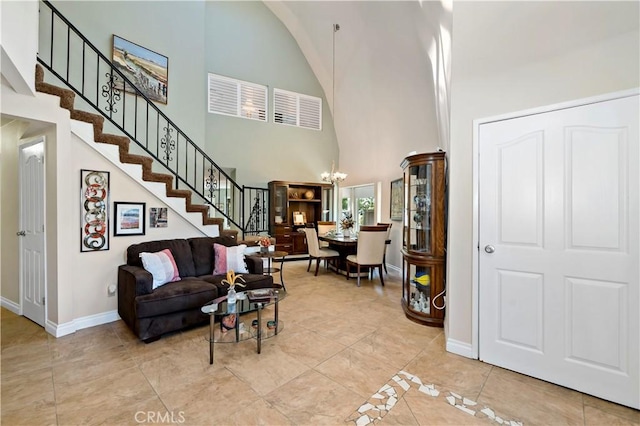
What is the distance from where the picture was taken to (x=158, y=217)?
3604 mm

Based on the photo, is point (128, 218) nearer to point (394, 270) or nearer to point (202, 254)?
point (202, 254)

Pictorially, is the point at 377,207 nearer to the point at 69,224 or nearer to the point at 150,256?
the point at 150,256

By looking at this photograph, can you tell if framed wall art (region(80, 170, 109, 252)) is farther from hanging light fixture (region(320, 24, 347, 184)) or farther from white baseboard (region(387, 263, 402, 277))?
white baseboard (region(387, 263, 402, 277))

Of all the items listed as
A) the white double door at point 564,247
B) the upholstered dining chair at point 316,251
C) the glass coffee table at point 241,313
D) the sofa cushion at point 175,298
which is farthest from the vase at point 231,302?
the upholstered dining chair at point 316,251

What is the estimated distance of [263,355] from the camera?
8.08 ft

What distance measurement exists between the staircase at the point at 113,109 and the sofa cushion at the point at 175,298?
4.32 ft

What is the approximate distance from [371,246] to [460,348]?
2.34m

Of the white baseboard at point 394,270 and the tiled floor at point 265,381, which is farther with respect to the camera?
the white baseboard at point 394,270

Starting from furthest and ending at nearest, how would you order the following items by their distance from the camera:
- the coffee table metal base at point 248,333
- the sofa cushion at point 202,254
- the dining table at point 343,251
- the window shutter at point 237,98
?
the window shutter at point 237,98 → the dining table at point 343,251 → the sofa cushion at point 202,254 → the coffee table metal base at point 248,333

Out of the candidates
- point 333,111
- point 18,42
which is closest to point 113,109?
point 18,42

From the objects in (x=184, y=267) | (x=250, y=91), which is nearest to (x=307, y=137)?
(x=250, y=91)

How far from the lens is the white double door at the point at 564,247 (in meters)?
1.90

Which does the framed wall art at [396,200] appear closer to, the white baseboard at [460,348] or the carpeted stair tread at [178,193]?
the white baseboard at [460,348]

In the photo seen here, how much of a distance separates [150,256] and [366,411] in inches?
105
